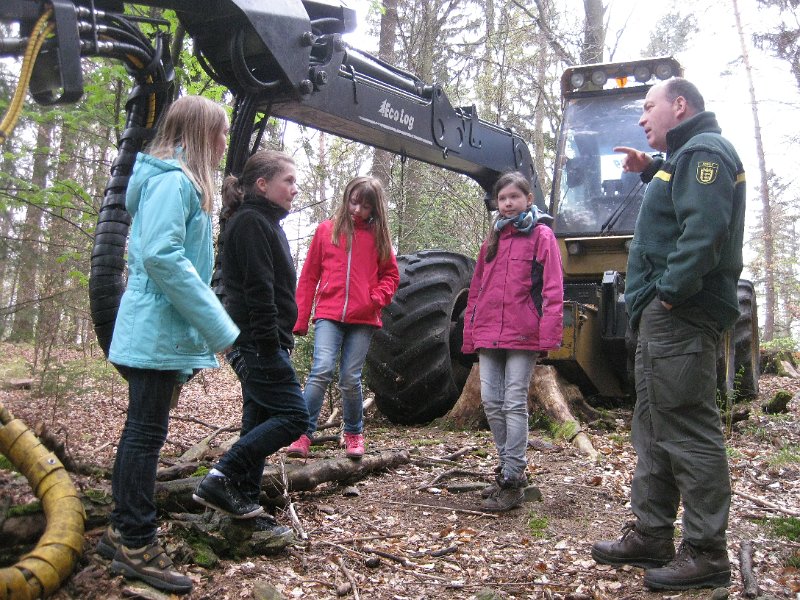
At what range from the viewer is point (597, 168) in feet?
23.9

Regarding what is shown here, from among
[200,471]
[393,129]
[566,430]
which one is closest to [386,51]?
[393,129]

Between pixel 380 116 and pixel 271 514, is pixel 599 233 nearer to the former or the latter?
pixel 380 116

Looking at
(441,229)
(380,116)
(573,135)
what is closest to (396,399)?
(380,116)

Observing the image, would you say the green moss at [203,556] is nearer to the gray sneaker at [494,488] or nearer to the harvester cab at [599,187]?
the gray sneaker at [494,488]

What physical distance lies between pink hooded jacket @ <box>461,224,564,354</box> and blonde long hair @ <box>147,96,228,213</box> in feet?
6.42

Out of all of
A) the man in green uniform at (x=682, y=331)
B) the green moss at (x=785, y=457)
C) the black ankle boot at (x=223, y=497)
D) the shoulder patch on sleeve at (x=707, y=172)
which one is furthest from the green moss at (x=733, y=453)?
the black ankle boot at (x=223, y=497)

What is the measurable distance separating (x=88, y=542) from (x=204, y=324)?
1.02m

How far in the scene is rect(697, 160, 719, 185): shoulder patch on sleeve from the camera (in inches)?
116

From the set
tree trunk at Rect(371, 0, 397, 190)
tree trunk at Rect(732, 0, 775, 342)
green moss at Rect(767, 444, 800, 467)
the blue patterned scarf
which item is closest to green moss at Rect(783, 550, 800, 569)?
green moss at Rect(767, 444, 800, 467)

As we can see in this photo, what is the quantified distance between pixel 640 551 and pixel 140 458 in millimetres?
2152

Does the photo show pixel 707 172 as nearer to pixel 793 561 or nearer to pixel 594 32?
pixel 793 561

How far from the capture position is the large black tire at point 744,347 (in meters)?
6.48

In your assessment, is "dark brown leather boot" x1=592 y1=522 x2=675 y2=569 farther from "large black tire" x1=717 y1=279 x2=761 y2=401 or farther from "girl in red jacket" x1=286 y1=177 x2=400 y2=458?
"large black tire" x1=717 y1=279 x2=761 y2=401

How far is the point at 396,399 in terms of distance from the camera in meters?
6.21
